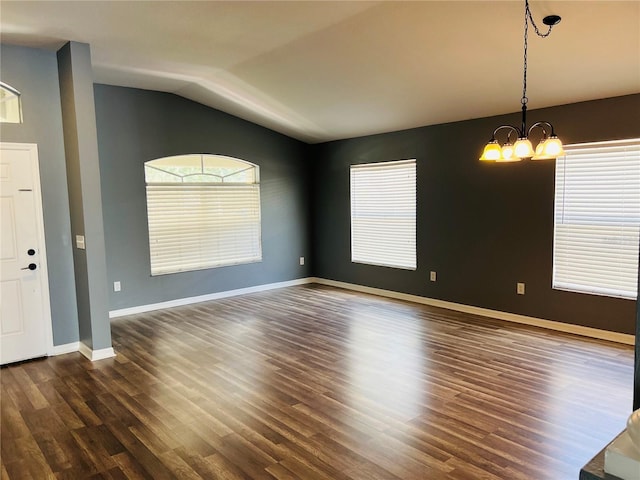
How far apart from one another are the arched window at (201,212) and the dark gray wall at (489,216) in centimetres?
175

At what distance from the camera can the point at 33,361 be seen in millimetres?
4352

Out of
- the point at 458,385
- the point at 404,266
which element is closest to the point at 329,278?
the point at 404,266

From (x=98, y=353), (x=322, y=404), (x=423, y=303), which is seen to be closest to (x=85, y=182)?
(x=98, y=353)

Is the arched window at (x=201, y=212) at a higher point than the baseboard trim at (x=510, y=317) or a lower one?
higher

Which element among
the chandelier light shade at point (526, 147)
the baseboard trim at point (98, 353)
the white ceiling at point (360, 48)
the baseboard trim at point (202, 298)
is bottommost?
the baseboard trim at point (98, 353)

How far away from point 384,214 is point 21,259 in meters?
4.65

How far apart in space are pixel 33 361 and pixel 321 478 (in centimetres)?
339

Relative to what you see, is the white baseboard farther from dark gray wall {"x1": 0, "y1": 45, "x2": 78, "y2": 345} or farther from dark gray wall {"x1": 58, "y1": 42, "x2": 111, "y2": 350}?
dark gray wall {"x1": 58, "y1": 42, "x2": 111, "y2": 350}

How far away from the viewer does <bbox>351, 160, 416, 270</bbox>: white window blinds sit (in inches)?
256

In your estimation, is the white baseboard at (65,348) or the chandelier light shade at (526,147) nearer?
the chandelier light shade at (526,147)

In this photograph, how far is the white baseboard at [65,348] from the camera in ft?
14.8

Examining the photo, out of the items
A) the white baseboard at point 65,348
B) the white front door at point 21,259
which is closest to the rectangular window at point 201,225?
the white baseboard at point 65,348

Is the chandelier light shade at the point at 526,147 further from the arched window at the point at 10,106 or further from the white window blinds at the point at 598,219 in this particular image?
the arched window at the point at 10,106

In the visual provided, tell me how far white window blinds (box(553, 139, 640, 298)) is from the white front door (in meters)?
5.35
